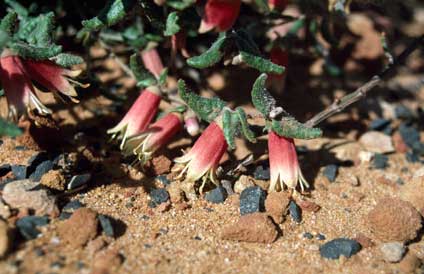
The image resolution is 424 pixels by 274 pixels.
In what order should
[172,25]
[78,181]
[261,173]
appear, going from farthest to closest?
1. [261,173]
2. [172,25]
3. [78,181]

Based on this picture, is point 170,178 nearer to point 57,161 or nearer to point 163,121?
point 163,121

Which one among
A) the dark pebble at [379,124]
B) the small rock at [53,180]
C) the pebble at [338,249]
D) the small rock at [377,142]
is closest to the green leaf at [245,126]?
the pebble at [338,249]

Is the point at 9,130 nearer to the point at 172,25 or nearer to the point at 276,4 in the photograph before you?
the point at 172,25

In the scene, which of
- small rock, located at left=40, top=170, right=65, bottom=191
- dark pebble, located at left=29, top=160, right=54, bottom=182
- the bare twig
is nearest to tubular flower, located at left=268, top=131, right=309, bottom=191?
Result: the bare twig

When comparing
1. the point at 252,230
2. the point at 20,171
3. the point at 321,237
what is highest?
the point at 20,171

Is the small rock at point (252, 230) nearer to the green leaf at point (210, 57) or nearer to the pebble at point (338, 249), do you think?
the pebble at point (338, 249)

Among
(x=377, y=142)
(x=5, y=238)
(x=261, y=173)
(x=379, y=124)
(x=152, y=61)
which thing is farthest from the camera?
(x=379, y=124)

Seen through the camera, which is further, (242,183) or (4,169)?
(242,183)

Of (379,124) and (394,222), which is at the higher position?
(394,222)

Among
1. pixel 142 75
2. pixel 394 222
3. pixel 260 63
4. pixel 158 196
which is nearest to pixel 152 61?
pixel 142 75
